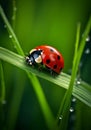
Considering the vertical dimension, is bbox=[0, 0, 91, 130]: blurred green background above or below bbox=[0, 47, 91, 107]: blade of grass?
below

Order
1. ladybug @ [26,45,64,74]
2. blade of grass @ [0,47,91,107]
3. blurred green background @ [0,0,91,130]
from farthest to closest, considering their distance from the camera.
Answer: blurred green background @ [0,0,91,130]
ladybug @ [26,45,64,74]
blade of grass @ [0,47,91,107]

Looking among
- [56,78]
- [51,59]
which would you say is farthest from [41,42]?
[56,78]

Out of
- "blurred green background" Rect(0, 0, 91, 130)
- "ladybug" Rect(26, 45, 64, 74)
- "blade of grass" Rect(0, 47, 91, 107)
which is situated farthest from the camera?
"blurred green background" Rect(0, 0, 91, 130)

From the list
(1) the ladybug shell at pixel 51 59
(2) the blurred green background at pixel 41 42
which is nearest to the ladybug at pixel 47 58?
(1) the ladybug shell at pixel 51 59

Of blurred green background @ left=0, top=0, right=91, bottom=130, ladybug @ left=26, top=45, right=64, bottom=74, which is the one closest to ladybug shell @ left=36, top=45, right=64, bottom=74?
ladybug @ left=26, top=45, right=64, bottom=74

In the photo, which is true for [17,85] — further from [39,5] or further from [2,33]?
[39,5]

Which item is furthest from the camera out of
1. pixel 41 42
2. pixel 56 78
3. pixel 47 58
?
pixel 41 42

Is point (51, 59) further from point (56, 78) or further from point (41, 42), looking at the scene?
point (41, 42)

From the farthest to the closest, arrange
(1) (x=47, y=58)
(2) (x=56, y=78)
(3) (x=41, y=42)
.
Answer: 1. (3) (x=41, y=42)
2. (1) (x=47, y=58)
3. (2) (x=56, y=78)

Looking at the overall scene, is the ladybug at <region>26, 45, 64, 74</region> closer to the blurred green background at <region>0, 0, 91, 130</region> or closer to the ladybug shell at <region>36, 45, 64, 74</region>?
the ladybug shell at <region>36, 45, 64, 74</region>
